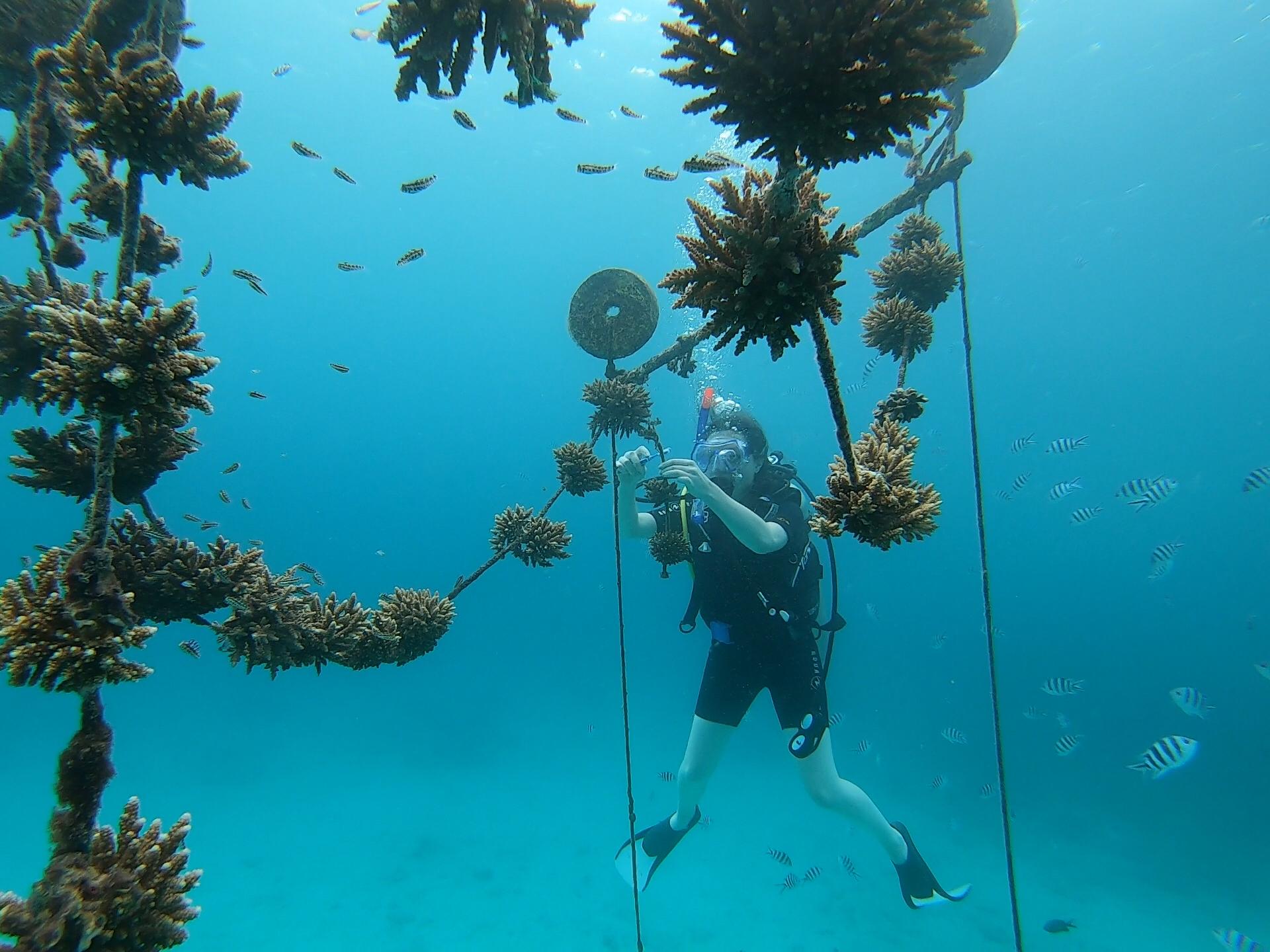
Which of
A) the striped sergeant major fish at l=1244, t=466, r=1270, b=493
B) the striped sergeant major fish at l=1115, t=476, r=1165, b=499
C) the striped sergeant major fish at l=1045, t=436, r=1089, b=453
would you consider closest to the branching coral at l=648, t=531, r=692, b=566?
the striped sergeant major fish at l=1115, t=476, r=1165, b=499

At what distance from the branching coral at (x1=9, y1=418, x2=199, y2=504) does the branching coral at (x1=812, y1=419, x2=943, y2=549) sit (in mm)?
4213

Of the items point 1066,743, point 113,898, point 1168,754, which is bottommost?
point 1066,743

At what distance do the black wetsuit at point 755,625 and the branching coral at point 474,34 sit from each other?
568cm

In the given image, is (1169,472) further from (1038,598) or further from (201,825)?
(201,825)

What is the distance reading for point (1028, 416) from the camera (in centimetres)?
5759

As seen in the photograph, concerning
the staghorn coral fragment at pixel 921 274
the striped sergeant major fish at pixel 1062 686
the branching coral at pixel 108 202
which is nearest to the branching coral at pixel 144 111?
the branching coral at pixel 108 202

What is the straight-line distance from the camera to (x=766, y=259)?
2254mm

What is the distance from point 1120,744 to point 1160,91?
34.9 metres

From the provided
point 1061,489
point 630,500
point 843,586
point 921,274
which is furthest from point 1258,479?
point 843,586

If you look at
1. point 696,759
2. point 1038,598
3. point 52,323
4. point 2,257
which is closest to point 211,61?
point 2,257

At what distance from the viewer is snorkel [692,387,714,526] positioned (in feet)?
26.4

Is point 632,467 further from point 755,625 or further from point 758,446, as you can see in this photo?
point 755,625

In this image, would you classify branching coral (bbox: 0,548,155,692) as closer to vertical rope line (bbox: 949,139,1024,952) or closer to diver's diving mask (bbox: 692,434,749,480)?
vertical rope line (bbox: 949,139,1024,952)

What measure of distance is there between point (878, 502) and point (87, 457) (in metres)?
5.02
